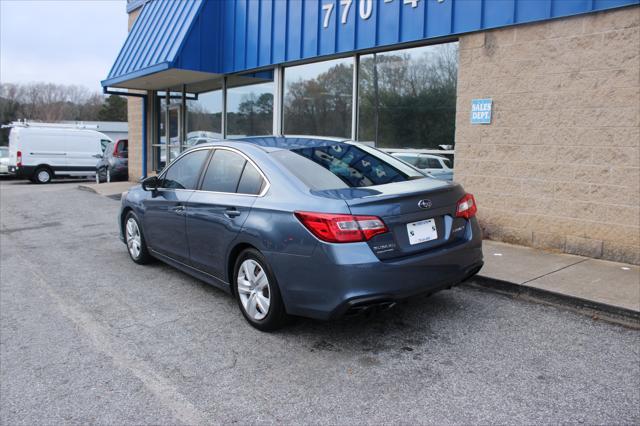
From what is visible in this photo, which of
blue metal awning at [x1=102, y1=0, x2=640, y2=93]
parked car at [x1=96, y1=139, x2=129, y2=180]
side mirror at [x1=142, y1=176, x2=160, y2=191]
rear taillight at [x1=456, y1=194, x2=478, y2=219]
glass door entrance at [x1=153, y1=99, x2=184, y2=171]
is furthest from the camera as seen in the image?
parked car at [x1=96, y1=139, x2=129, y2=180]

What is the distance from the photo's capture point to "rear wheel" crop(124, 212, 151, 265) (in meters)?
6.46

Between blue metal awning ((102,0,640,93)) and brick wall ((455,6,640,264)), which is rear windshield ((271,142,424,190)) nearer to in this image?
brick wall ((455,6,640,264))

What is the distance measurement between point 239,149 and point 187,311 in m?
1.56

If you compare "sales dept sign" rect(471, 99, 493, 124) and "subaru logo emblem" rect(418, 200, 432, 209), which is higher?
"sales dept sign" rect(471, 99, 493, 124)

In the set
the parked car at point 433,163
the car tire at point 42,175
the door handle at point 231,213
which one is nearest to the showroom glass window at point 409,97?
the parked car at point 433,163

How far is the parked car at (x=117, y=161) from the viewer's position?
18.5m

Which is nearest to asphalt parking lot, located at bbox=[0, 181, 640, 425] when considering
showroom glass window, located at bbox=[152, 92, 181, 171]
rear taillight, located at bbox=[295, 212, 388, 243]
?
rear taillight, located at bbox=[295, 212, 388, 243]

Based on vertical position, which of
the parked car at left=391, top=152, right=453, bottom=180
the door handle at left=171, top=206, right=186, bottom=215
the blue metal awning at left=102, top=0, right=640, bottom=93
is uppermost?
the blue metal awning at left=102, top=0, right=640, bottom=93

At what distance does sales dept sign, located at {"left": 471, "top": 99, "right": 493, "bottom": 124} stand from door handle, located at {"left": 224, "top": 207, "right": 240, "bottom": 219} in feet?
13.9

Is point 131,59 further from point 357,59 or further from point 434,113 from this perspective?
point 434,113

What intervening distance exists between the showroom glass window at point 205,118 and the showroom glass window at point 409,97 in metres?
5.30

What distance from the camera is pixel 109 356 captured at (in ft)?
13.0

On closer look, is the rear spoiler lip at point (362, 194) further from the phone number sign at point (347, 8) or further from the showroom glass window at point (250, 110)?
the showroom glass window at point (250, 110)

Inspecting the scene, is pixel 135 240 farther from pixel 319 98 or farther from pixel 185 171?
pixel 319 98
